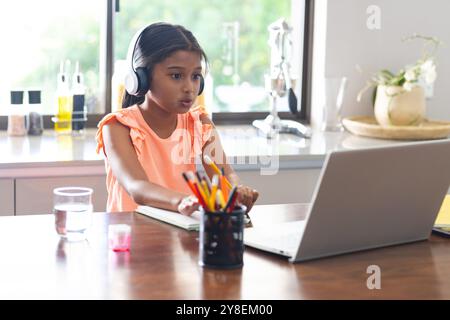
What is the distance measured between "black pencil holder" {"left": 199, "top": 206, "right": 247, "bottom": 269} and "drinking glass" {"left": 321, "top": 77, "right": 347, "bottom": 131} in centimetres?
179

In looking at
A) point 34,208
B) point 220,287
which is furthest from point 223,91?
point 220,287

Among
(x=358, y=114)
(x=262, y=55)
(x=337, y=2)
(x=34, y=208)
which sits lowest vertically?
(x=34, y=208)

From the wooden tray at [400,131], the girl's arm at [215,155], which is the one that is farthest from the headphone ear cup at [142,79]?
the wooden tray at [400,131]

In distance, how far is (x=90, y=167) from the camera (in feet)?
8.25

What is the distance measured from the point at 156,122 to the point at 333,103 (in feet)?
3.57

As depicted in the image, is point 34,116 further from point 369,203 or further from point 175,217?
point 369,203

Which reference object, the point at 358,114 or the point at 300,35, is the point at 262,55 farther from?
the point at 358,114

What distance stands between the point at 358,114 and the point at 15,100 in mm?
1274

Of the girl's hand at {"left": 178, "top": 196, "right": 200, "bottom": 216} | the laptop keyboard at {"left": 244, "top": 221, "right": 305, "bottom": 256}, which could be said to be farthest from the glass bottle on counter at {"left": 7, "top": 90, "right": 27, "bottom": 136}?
the laptop keyboard at {"left": 244, "top": 221, "right": 305, "bottom": 256}

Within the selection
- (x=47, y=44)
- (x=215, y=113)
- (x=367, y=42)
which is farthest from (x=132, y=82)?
(x=367, y=42)

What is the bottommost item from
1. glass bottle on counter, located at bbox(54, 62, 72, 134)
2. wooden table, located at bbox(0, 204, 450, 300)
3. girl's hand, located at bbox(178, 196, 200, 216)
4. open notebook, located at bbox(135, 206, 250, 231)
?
wooden table, located at bbox(0, 204, 450, 300)

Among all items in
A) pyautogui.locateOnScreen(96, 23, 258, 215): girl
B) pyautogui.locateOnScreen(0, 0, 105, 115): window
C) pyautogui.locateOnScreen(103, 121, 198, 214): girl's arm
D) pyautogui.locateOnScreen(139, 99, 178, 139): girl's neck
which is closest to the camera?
pyautogui.locateOnScreen(103, 121, 198, 214): girl's arm

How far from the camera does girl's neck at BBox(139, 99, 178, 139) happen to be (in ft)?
7.32

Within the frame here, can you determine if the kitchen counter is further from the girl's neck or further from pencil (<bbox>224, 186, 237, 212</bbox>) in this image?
pencil (<bbox>224, 186, 237, 212</bbox>)
